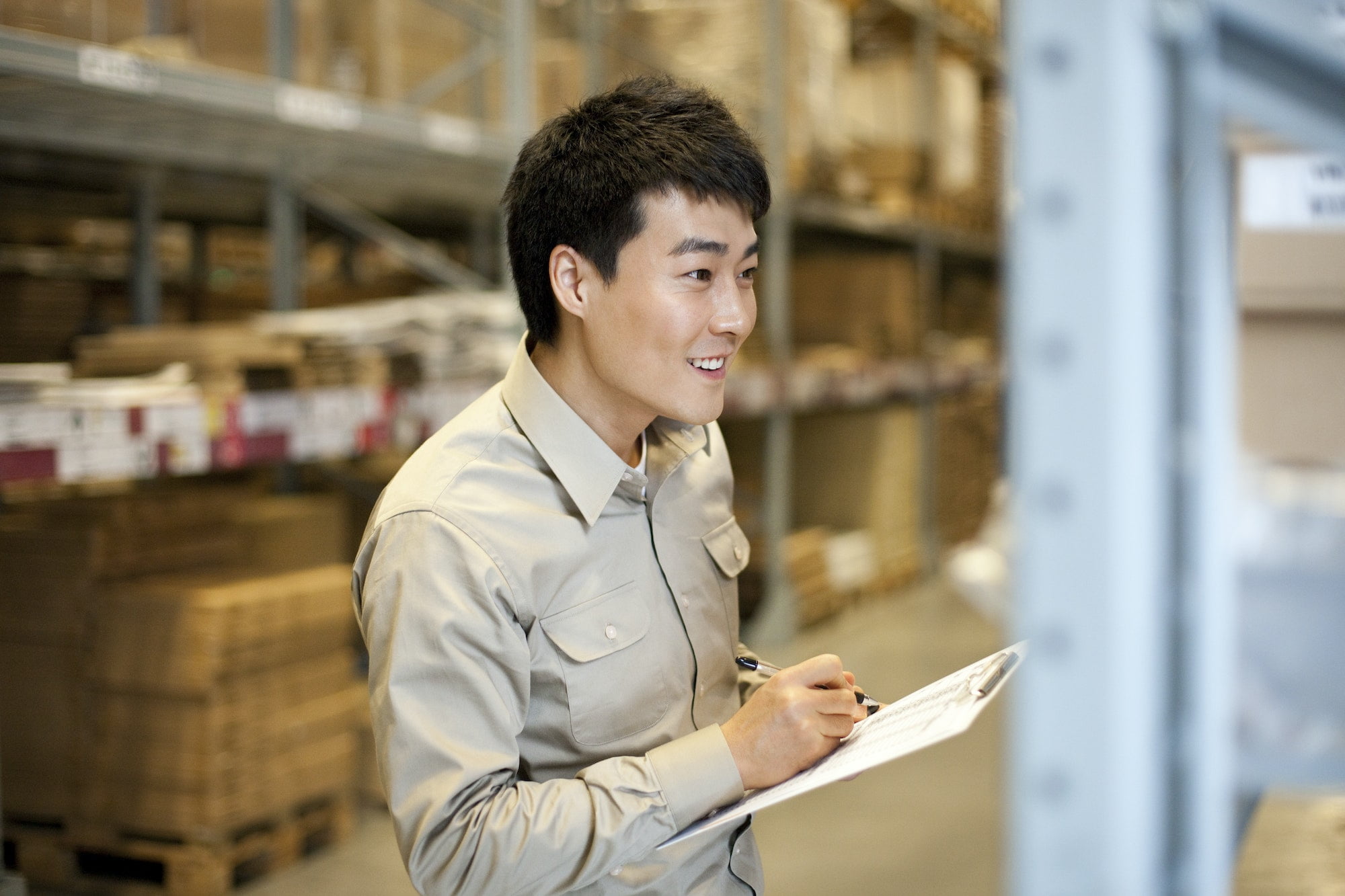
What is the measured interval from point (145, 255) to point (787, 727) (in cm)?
407

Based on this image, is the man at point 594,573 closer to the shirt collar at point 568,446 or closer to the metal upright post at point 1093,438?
the shirt collar at point 568,446

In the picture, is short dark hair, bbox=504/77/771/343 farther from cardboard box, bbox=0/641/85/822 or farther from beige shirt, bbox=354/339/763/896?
cardboard box, bbox=0/641/85/822

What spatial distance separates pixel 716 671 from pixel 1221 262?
1235mm

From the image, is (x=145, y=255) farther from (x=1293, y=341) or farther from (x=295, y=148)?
(x=1293, y=341)

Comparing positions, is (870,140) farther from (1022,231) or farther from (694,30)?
(1022,231)

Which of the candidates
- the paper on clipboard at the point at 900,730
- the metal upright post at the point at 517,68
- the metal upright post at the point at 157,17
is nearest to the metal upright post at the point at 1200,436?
the paper on clipboard at the point at 900,730

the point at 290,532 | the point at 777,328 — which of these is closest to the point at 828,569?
the point at 777,328

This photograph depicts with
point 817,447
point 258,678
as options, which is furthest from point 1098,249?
point 817,447

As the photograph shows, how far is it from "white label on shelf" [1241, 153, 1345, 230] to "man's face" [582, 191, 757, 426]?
2.10 feet

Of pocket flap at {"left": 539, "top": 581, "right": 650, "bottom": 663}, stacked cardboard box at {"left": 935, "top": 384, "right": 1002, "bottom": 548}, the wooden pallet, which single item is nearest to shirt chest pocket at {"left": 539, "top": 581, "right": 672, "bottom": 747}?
pocket flap at {"left": 539, "top": 581, "right": 650, "bottom": 663}

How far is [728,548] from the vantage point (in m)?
1.90

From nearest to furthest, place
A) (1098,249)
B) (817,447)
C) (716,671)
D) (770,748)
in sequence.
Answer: (1098,249)
(770,748)
(716,671)
(817,447)

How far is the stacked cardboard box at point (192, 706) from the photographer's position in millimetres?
3648

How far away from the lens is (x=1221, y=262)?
69 centimetres
